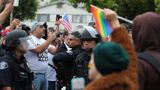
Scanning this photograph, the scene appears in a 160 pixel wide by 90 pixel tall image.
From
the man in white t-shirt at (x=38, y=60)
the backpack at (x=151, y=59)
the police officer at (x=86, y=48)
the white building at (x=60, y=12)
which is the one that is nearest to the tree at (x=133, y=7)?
the man in white t-shirt at (x=38, y=60)

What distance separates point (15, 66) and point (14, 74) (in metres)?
0.10

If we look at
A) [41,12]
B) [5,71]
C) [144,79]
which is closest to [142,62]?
[144,79]

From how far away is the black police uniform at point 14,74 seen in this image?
265 inches

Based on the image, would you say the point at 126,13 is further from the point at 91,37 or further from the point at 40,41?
the point at 91,37

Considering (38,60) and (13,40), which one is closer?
(13,40)

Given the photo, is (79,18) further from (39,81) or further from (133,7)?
(39,81)

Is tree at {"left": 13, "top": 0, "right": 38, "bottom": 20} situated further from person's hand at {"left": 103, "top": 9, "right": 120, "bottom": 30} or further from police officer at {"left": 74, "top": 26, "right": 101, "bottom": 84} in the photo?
person's hand at {"left": 103, "top": 9, "right": 120, "bottom": 30}

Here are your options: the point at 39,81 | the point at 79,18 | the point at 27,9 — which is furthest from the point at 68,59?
the point at 79,18

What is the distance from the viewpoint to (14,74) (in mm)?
6887

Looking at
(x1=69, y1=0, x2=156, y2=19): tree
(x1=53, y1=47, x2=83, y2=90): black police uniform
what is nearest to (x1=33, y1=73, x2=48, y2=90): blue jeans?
(x1=53, y1=47, x2=83, y2=90): black police uniform

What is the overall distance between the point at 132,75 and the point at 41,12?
288ft

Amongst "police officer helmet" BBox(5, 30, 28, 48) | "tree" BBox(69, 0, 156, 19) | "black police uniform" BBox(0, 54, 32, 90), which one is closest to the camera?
"black police uniform" BBox(0, 54, 32, 90)

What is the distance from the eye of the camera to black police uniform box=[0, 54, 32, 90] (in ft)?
22.1

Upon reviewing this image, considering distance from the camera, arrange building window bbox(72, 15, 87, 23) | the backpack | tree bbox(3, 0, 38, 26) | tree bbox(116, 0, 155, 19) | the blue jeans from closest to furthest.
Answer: the backpack < the blue jeans < tree bbox(116, 0, 155, 19) < tree bbox(3, 0, 38, 26) < building window bbox(72, 15, 87, 23)
